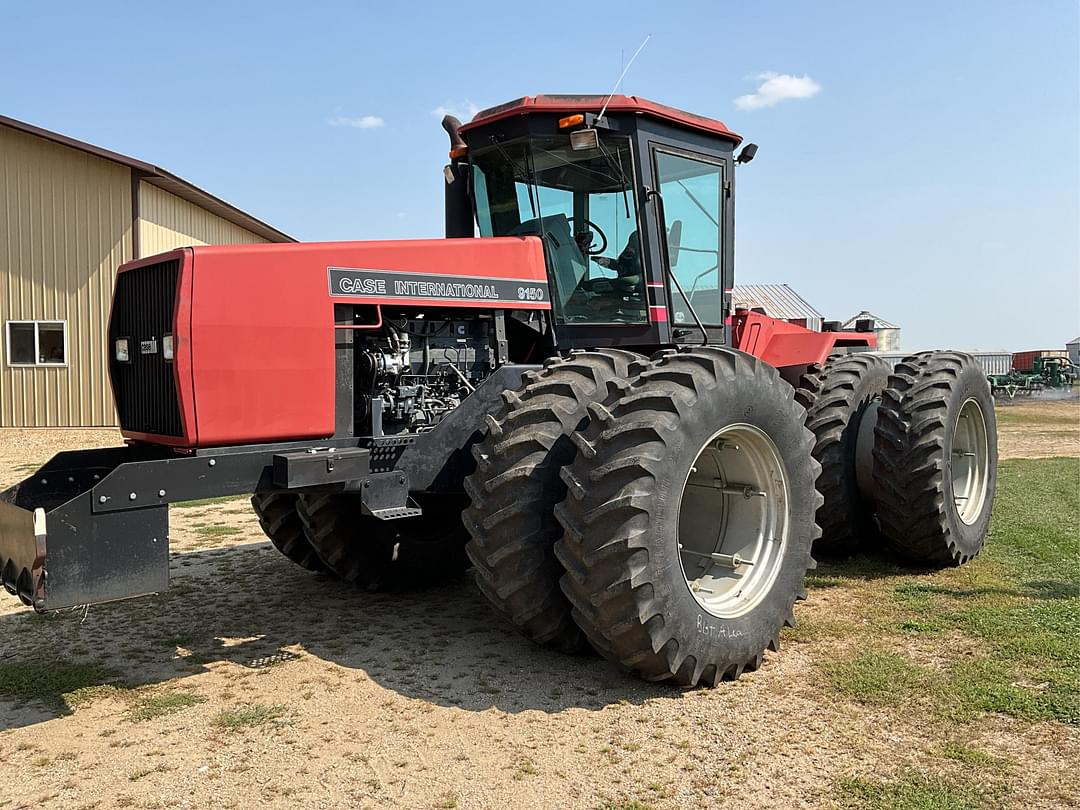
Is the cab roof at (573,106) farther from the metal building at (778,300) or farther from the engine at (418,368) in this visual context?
the metal building at (778,300)

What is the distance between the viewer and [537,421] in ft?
14.3

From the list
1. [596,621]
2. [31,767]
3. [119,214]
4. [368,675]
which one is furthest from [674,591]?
[119,214]

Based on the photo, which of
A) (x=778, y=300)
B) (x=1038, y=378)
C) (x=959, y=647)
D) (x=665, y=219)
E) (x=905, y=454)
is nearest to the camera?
(x=959, y=647)

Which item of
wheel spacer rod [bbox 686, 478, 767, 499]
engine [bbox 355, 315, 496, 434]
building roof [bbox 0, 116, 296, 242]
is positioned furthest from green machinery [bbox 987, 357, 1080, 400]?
engine [bbox 355, 315, 496, 434]

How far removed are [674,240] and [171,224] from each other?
673 inches

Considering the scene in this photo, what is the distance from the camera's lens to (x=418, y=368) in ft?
16.5

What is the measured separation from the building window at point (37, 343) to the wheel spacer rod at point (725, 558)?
55.8 ft

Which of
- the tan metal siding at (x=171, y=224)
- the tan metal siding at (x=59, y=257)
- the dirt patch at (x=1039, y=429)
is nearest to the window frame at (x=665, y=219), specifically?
the dirt patch at (x=1039, y=429)

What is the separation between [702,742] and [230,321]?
268cm

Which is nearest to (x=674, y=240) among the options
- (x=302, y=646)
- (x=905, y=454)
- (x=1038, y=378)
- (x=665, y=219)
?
(x=665, y=219)

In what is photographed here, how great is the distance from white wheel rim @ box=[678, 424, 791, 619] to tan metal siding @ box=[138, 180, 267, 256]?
15004mm

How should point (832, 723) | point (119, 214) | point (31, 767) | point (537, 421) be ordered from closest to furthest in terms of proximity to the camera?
1. point (31, 767)
2. point (832, 723)
3. point (537, 421)
4. point (119, 214)

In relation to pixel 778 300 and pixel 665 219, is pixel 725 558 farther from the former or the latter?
pixel 778 300

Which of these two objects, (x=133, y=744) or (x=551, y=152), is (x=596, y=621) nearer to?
(x=133, y=744)
